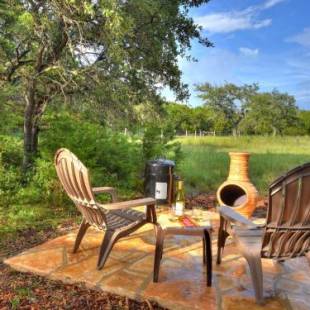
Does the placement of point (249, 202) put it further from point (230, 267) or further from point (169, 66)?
point (169, 66)

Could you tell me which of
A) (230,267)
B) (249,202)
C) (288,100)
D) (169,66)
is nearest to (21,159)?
(169,66)

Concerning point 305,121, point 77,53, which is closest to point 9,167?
point 77,53

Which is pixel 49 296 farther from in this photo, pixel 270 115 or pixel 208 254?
pixel 270 115

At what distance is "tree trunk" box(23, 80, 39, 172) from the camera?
609 cm

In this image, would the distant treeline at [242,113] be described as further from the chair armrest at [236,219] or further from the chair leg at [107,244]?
the chair leg at [107,244]

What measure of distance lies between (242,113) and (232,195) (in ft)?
142

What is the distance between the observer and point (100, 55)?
6363 mm

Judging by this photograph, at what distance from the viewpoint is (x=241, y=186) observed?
514 centimetres

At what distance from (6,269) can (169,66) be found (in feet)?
16.4

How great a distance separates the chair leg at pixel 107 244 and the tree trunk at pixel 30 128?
10.9ft

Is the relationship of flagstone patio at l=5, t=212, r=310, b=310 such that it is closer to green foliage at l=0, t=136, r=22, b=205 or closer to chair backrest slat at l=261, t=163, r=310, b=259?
chair backrest slat at l=261, t=163, r=310, b=259

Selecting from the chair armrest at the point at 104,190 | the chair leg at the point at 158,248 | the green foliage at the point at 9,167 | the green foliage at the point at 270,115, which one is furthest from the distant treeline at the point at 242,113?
the chair leg at the point at 158,248

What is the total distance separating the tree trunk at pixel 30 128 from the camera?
20.0ft

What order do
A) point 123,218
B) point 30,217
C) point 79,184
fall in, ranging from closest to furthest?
point 79,184 → point 123,218 → point 30,217
